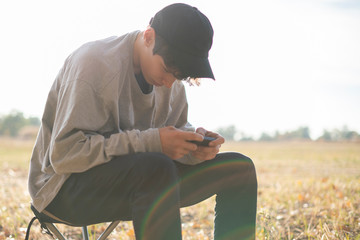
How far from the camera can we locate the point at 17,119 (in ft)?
118

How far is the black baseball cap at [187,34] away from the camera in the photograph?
1663mm

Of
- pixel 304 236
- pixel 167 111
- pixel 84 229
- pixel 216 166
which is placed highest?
pixel 167 111

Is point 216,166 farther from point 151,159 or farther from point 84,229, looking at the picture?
point 84,229

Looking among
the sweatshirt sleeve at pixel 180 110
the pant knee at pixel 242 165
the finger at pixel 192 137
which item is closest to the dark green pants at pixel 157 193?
the pant knee at pixel 242 165

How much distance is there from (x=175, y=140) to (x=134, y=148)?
172 mm

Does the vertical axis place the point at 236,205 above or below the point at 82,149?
below

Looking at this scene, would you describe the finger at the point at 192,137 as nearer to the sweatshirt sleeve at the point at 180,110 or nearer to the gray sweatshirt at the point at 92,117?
the gray sweatshirt at the point at 92,117

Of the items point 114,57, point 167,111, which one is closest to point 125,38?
point 114,57

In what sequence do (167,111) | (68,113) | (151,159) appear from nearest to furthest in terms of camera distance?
(151,159)
(68,113)
(167,111)

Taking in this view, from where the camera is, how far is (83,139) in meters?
1.61

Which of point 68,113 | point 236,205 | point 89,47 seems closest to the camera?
point 68,113

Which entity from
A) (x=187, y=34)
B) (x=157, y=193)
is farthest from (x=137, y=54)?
(x=157, y=193)

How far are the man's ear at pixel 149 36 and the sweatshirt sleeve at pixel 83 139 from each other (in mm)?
337

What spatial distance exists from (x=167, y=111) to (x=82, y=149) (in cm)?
69
